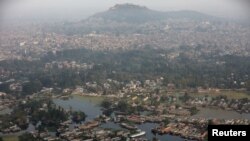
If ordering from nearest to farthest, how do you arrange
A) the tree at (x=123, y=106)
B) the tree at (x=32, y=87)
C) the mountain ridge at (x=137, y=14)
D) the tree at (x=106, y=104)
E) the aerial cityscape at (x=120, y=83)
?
the aerial cityscape at (x=120, y=83)
the tree at (x=123, y=106)
the tree at (x=106, y=104)
the tree at (x=32, y=87)
the mountain ridge at (x=137, y=14)

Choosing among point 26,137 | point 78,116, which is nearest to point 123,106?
point 78,116

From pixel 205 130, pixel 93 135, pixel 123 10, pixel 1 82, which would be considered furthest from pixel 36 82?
pixel 123 10

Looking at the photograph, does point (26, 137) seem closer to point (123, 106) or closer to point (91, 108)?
point (91, 108)

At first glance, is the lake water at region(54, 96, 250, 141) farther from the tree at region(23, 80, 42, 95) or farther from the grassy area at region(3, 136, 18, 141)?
the grassy area at region(3, 136, 18, 141)

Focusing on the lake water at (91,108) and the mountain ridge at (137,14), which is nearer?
the lake water at (91,108)

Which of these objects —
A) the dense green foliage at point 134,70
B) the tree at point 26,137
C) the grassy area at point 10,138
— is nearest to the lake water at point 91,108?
the dense green foliage at point 134,70

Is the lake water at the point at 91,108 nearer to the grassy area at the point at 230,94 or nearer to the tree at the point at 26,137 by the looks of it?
the tree at the point at 26,137

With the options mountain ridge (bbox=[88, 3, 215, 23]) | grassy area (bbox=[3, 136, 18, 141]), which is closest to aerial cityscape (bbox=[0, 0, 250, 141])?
grassy area (bbox=[3, 136, 18, 141])

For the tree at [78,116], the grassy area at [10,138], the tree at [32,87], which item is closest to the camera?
the grassy area at [10,138]
